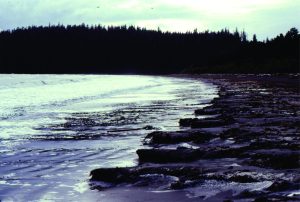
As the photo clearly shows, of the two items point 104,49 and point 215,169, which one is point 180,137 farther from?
point 104,49

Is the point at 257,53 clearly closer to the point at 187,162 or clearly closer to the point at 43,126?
the point at 43,126

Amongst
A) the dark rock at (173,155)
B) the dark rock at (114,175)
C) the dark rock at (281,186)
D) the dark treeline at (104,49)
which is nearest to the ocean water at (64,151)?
the dark rock at (114,175)

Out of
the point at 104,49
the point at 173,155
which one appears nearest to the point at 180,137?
the point at 173,155

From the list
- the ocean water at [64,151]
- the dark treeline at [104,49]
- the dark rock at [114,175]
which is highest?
the dark treeline at [104,49]

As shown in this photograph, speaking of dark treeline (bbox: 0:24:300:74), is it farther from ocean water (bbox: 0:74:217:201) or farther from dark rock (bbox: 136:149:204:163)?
dark rock (bbox: 136:149:204:163)

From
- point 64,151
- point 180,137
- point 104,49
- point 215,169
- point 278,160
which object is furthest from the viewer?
point 104,49

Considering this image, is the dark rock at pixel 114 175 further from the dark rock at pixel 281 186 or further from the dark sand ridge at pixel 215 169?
the dark rock at pixel 281 186

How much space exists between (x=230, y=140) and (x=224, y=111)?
19.2 ft

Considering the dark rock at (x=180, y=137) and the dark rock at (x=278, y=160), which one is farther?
the dark rock at (x=180, y=137)

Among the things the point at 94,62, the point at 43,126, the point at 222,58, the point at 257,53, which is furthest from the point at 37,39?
the point at 43,126

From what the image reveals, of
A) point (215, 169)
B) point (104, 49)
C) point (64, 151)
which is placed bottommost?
point (64, 151)

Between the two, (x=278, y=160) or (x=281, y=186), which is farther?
(x=278, y=160)

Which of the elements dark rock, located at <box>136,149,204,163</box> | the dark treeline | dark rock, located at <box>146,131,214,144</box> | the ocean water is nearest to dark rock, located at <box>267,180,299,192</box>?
the ocean water

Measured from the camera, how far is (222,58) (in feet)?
313
